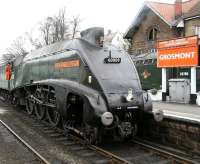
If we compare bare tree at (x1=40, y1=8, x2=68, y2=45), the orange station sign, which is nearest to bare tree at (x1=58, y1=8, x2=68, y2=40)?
bare tree at (x1=40, y1=8, x2=68, y2=45)

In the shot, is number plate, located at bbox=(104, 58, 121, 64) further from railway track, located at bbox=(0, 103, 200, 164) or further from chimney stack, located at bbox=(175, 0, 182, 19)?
chimney stack, located at bbox=(175, 0, 182, 19)

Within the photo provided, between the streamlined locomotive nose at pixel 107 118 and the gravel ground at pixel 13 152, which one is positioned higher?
the streamlined locomotive nose at pixel 107 118

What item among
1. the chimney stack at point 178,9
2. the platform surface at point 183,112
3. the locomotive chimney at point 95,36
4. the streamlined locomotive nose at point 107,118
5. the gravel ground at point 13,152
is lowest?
the gravel ground at point 13,152

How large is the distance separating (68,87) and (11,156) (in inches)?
98.3

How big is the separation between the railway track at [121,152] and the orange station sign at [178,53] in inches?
497

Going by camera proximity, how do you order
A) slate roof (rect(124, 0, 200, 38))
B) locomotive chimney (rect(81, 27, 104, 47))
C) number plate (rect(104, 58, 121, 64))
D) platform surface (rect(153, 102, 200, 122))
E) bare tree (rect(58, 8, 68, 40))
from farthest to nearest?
bare tree (rect(58, 8, 68, 40)) < slate roof (rect(124, 0, 200, 38)) < platform surface (rect(153, 102, 200, 122)) < locomotive chimney (rect(81, 27, 104, 47)) < number plate (rect(104, 58, 121, 64))

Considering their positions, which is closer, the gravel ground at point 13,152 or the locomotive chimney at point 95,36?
the gravel ground at point 13,152

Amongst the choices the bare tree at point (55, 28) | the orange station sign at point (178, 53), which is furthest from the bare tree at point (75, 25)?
the orange station sign at point (178, 53)

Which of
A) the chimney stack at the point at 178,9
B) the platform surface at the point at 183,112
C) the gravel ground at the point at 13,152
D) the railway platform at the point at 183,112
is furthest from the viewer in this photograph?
the chimney stack at the point at 178,9

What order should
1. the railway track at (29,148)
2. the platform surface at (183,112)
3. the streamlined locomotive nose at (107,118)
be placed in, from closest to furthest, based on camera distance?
the railway track at (29,148), the streamlined locomotive nose at (107,118), the platform surface at (183,112)

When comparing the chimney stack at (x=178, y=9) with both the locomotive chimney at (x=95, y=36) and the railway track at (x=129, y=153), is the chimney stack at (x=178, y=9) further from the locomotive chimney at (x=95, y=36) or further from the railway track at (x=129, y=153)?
the railway track at (x=129, y=153)

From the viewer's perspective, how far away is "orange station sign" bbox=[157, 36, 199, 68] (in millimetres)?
22688

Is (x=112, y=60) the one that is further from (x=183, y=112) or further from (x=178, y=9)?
(x=178, y=9)

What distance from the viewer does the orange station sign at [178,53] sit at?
893 inches
